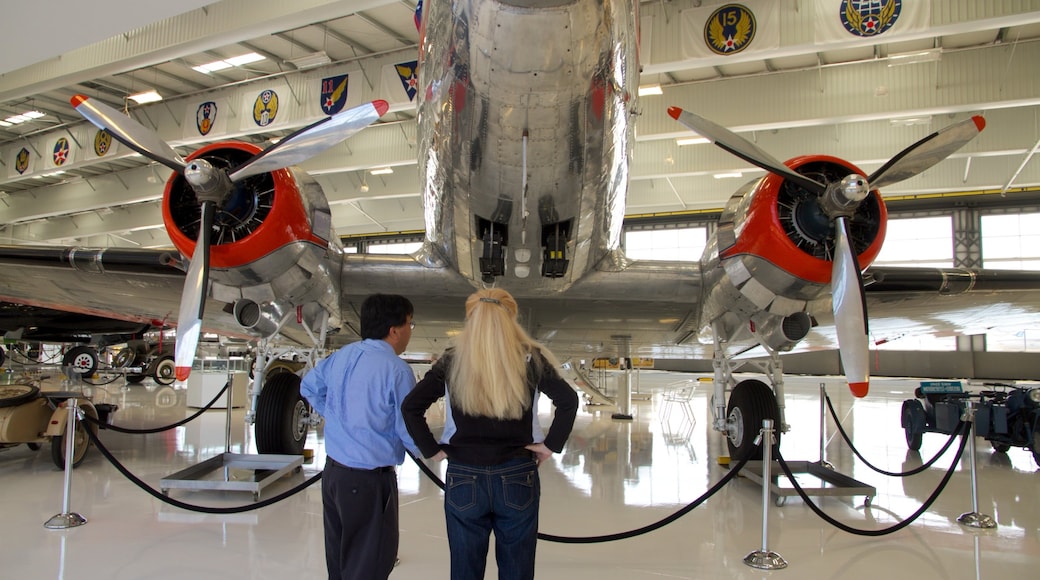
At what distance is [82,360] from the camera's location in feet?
60.3

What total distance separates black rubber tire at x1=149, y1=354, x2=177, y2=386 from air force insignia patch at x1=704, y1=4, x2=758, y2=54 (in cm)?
1922

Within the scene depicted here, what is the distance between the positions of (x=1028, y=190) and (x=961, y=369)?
7.83 m

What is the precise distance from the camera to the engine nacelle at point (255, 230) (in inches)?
199

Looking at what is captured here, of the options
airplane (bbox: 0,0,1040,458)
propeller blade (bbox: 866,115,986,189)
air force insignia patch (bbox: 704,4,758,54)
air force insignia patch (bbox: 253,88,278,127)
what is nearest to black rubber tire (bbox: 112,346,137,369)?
air force insignia patch (bbox: 253,88,278,127)

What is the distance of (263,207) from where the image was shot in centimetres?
524

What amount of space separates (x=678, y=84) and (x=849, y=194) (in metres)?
11.4

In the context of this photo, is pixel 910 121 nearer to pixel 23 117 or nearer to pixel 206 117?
pixel 206 117

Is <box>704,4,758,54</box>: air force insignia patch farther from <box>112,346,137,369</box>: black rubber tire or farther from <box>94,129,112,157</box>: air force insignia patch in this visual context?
<box>112,346,137,369</box>: black rubber tire

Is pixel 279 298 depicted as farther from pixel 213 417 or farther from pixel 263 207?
pixel 213 417

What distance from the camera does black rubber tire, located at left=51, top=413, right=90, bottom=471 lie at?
5973 mm

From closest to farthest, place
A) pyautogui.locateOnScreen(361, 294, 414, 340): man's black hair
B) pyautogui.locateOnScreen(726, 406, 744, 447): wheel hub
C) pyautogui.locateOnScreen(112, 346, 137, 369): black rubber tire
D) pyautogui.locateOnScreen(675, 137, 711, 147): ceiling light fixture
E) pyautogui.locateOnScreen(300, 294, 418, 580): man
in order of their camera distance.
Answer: pyautogui.locateOnScreen(300, 294, 418, 580): man
pyautogui.locateOnScreen(361, 294, 414, 340): man's black hair
pyautogui.locateOnScreen(726, 406, 744, 447): wheel hub
pyautogui.locateOnScreen(675, 137, 711, 147): ceiling light fixture
pyautogui.locateOnScreen(112, 346, 137, 369): black rubber tire

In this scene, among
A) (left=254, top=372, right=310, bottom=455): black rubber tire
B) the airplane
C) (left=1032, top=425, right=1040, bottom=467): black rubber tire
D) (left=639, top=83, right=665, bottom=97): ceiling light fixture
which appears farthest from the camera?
(left=639, top=83, right=665, bottom=97): ceiling light fixture

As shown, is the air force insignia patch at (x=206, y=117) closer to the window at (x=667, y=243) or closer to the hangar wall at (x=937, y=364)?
the window at (x=667, y=243)

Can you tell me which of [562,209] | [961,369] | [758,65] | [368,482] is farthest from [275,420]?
[961,369]
